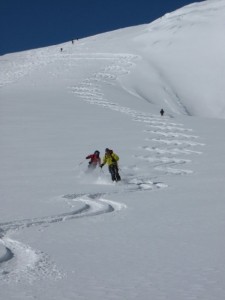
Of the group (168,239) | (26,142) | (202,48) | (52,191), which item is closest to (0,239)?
(168,239)

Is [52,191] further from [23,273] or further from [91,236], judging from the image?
[23,273]

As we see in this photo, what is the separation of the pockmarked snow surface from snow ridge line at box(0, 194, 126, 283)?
0.01 metres

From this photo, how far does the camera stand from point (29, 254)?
21.8 ft

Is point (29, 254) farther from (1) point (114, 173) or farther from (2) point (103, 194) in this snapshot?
(1) point (114, 173)

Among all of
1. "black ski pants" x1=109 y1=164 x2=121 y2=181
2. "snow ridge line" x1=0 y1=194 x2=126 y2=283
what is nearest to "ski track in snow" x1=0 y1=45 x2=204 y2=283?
"snow ridge line" x1=0 y1=194 x2=126 y2=283

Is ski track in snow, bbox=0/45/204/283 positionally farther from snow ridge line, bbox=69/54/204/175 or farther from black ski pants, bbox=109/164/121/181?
black ski pants, bbox=109/164/121/181

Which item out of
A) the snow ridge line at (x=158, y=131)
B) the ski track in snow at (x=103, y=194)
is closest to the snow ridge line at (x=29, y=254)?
the ski track in snow at (x=103, y=194)

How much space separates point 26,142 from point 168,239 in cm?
1441

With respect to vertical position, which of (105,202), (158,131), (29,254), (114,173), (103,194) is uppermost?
(158,131)

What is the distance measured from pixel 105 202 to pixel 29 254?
436 cm

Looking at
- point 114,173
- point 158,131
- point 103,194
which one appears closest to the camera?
point 103,194

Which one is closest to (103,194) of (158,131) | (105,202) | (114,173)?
(105,202)

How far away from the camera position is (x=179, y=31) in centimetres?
8562

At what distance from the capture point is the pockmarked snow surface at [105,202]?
5637 mm
